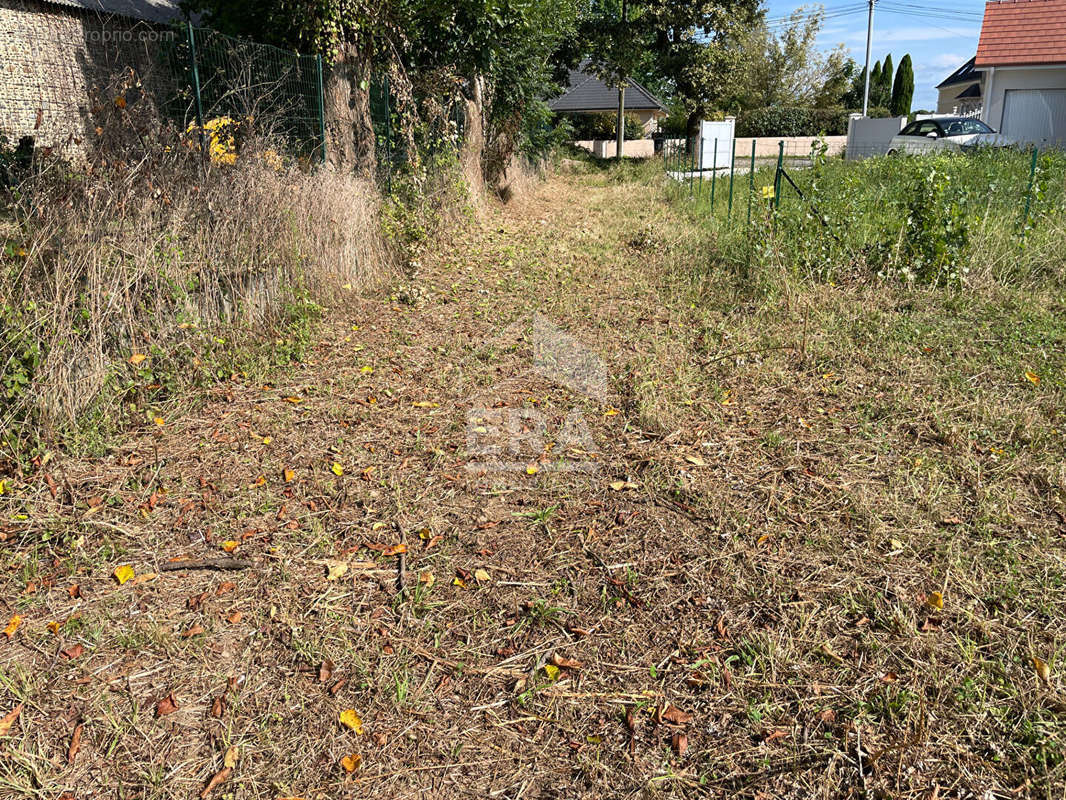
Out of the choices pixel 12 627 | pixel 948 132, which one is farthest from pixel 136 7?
pixel 948 132

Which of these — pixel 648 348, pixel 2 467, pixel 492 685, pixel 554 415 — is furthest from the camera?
pixel 648 348

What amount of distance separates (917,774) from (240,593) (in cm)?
238

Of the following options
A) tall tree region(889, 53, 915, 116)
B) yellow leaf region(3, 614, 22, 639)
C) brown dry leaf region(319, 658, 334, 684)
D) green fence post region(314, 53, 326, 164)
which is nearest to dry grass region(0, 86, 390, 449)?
yellow leaf region(3, 614, 22, 639)

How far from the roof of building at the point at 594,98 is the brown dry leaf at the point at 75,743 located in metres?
39.8

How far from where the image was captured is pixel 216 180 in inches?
211

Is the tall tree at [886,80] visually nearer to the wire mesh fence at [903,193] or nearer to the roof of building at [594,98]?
the roof of building at [594,98]

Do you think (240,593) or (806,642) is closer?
(806,642)

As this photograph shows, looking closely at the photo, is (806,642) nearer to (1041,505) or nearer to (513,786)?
(513,786)

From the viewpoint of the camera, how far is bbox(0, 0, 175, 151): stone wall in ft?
17.5

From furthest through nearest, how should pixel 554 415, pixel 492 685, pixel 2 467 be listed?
pixel 554 415, pixel 2 467, pixel 492 685

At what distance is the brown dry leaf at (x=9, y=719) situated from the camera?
233 centimetres

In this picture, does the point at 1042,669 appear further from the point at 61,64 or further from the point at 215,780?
the point at 61,64

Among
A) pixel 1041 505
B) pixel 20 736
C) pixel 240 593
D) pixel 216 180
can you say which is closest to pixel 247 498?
pixel 240 593

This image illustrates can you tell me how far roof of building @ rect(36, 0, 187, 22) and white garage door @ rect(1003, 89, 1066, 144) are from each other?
69.8 feet
